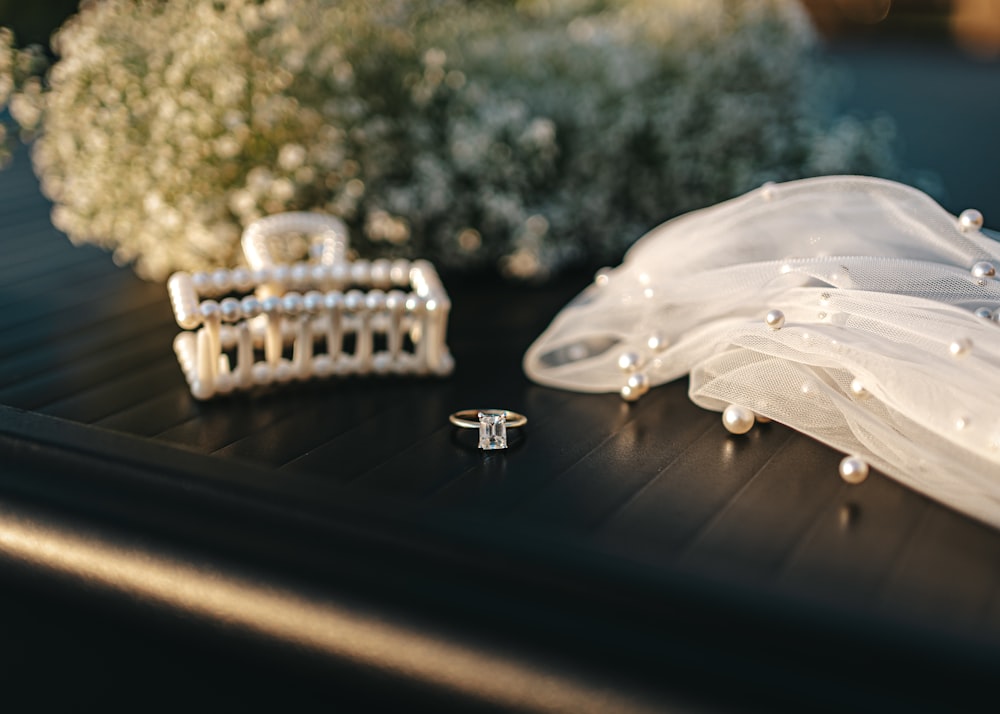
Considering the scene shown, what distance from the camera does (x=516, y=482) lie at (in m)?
1.36

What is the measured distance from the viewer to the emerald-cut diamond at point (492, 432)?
1.47 meters

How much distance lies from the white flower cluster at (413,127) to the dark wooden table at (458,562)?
630mm

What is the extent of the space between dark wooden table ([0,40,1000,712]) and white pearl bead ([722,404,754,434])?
0.08ft

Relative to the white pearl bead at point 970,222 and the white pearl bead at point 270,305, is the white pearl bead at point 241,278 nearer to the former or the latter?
the white pearl bead at point 270,305

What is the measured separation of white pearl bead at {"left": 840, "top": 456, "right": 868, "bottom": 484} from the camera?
4.27 ft

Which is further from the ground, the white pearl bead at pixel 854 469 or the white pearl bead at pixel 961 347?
the white pearl bead at pixel 961 347

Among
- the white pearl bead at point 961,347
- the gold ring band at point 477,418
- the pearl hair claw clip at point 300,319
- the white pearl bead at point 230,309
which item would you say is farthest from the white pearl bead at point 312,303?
the white pearl bead at point 961,347

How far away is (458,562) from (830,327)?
650 millimetres

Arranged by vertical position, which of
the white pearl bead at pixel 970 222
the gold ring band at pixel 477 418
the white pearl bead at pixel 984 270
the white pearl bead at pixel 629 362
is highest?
the white pearl bead at pixel 970 222

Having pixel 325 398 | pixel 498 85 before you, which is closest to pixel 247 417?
pixel 325 398

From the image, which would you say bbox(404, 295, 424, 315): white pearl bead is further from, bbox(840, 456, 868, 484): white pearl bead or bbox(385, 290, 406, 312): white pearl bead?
bbox(840, 456, 868, 484): white pearl bead

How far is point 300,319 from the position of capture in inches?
65.1

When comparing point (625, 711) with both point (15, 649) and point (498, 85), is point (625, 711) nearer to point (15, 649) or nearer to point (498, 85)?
point (15, 649)

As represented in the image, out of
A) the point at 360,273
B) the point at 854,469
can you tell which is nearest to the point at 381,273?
the point at 360,273
